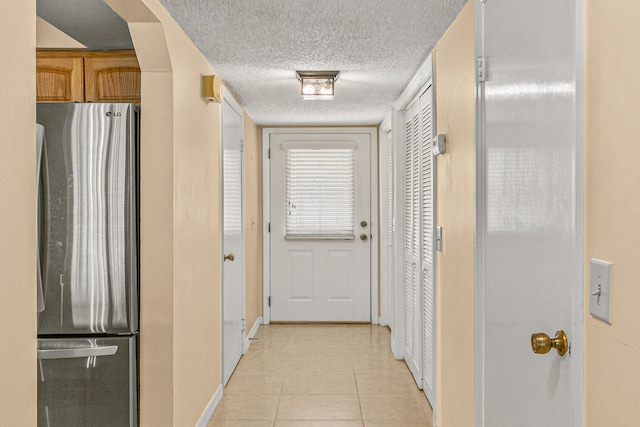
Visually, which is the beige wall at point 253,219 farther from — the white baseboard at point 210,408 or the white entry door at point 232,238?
the white baseboard at point 210,408

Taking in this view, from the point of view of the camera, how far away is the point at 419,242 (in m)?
3.61

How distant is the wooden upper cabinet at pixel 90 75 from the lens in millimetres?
2688

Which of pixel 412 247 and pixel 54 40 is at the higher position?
pixel 54 40

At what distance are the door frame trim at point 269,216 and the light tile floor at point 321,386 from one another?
0.51 metres

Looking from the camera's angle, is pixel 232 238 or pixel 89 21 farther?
pixel 232 238

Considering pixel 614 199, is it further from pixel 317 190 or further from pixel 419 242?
pixel 317 190

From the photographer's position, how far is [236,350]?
4.30 meters

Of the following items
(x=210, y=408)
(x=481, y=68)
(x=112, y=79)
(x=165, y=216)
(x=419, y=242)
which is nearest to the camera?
(x=481, y=68)

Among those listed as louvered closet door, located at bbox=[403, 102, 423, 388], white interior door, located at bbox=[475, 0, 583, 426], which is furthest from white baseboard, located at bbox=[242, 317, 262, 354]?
white interior door, located at bbox=[475, 0, 583, 426]

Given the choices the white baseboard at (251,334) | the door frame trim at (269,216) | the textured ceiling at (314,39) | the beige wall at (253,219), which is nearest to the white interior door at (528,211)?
the textured ceiling at (314,39)

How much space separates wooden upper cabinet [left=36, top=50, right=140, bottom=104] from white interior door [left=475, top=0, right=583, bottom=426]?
1.67 metres

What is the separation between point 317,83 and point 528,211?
239 cm

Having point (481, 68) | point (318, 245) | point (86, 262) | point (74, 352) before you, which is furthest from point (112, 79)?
point (318, 245)

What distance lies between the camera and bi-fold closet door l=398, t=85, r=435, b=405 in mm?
3283
